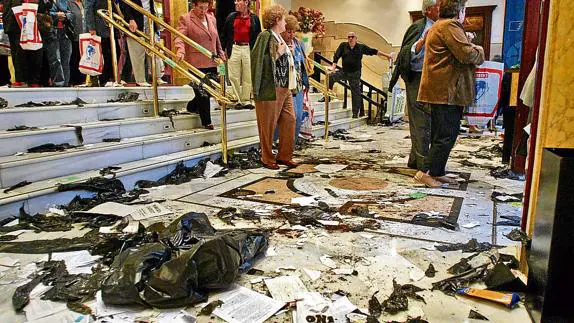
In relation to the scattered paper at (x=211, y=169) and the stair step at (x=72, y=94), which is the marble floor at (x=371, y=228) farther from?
the stair step at (x=72, y=94)

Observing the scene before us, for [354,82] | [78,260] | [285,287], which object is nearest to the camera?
[285,287]

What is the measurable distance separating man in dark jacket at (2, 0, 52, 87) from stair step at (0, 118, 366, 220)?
2.02 meters

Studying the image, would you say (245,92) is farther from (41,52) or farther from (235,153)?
(41,52)

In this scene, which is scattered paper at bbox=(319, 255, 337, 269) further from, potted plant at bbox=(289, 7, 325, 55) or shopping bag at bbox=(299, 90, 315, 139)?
potted plant at bbox=(289, 7, 325, 55)

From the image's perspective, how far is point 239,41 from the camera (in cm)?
571

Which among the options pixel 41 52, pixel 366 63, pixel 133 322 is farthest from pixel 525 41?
pixel 366 63

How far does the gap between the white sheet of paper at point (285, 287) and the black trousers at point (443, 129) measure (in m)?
2.17

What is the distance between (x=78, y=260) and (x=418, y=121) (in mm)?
3162

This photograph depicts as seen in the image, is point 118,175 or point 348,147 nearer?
point 118,175

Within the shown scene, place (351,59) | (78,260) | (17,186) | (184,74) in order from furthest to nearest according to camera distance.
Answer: (351,59) < (184,74) < (17,186) < (78,260)

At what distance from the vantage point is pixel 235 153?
5180 millimetres

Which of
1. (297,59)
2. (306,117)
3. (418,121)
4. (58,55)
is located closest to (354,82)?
(306,117)

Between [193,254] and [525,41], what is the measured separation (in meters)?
3.66

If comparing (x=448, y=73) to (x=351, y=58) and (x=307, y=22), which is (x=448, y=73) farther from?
(x=307, y=22)
